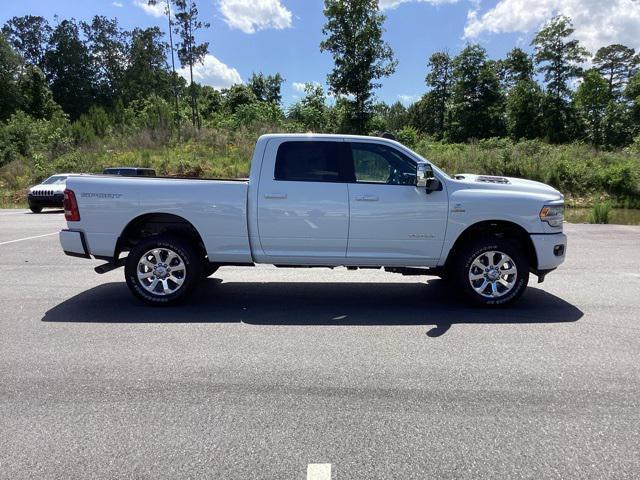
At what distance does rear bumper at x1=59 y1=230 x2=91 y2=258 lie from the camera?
5.95 m

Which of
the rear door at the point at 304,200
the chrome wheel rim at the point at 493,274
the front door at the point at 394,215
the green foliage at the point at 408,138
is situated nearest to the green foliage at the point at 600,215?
the chrome wheel rim at the point at 493,274

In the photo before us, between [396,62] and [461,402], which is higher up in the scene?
[396,62]

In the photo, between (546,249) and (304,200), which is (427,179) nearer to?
(304,200)

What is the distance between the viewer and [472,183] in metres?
5.98

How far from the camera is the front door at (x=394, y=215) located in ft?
19.2

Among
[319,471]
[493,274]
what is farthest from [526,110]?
[319,471]

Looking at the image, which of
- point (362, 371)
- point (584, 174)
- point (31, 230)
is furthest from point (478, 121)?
point (362, 371)

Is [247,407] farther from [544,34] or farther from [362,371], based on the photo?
[544,34]

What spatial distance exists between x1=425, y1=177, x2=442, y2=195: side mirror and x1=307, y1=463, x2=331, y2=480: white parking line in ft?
12.3

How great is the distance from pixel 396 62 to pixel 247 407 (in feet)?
113

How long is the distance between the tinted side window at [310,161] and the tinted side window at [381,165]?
0.23m

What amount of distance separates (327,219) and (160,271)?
2.19 metres

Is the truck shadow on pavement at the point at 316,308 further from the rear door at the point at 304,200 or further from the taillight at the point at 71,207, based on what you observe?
the taillight at the point at 71,207

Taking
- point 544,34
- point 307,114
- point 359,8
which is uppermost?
point 544,34
